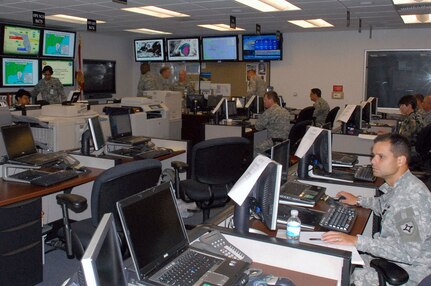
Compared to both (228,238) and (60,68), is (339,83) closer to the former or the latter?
(60,68)

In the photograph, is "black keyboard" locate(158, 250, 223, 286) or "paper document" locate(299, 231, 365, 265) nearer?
"black keyboard" locate(158, 250, 223, 286)

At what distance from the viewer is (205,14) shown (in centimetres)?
711

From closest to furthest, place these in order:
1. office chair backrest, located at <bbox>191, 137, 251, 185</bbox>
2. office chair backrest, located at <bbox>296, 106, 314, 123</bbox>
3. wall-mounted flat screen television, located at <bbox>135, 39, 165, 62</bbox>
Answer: office chair backrest, located at <bbox>191, 137, 251, 185</bbox>
office chair backrest, located at <bbox>296, 106, 314, 123</bbox>
wall-mounted flat screen television, located at <bbox>135, 39, 165, 62</bbox>

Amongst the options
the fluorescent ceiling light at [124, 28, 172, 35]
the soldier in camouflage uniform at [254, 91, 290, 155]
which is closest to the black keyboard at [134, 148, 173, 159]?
the soldier in camouflage uniform at [254, 91, 290, 155]

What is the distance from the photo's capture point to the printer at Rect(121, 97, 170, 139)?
19.8 ft

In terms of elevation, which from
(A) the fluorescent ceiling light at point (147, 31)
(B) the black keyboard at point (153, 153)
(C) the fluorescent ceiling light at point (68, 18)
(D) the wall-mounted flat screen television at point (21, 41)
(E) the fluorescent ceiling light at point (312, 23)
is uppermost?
(A) the fluorescent ceiling light at point (147, 31)

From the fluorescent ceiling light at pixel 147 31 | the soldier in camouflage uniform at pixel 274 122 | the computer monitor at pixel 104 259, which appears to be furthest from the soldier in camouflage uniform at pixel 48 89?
the computer monitor at pixel 104 259

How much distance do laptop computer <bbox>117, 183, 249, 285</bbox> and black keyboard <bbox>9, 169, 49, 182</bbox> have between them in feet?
5.80

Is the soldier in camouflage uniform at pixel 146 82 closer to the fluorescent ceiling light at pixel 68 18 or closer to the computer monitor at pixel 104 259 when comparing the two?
the fluorescent ceiling light at pixel 68 18

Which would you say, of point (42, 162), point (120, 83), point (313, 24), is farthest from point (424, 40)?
point (42, 162)

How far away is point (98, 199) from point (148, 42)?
29.5 feet

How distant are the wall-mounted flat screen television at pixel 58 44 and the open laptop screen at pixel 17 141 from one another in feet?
19.3

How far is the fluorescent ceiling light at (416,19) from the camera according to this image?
7.23m

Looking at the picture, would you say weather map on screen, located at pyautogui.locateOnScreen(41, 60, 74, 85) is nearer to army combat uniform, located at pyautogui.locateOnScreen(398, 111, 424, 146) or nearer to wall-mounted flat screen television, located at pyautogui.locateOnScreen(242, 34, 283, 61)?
wall-mounted flat screen television, located at pyautogui.locateOnScreen(242, 34, 283, 61)
